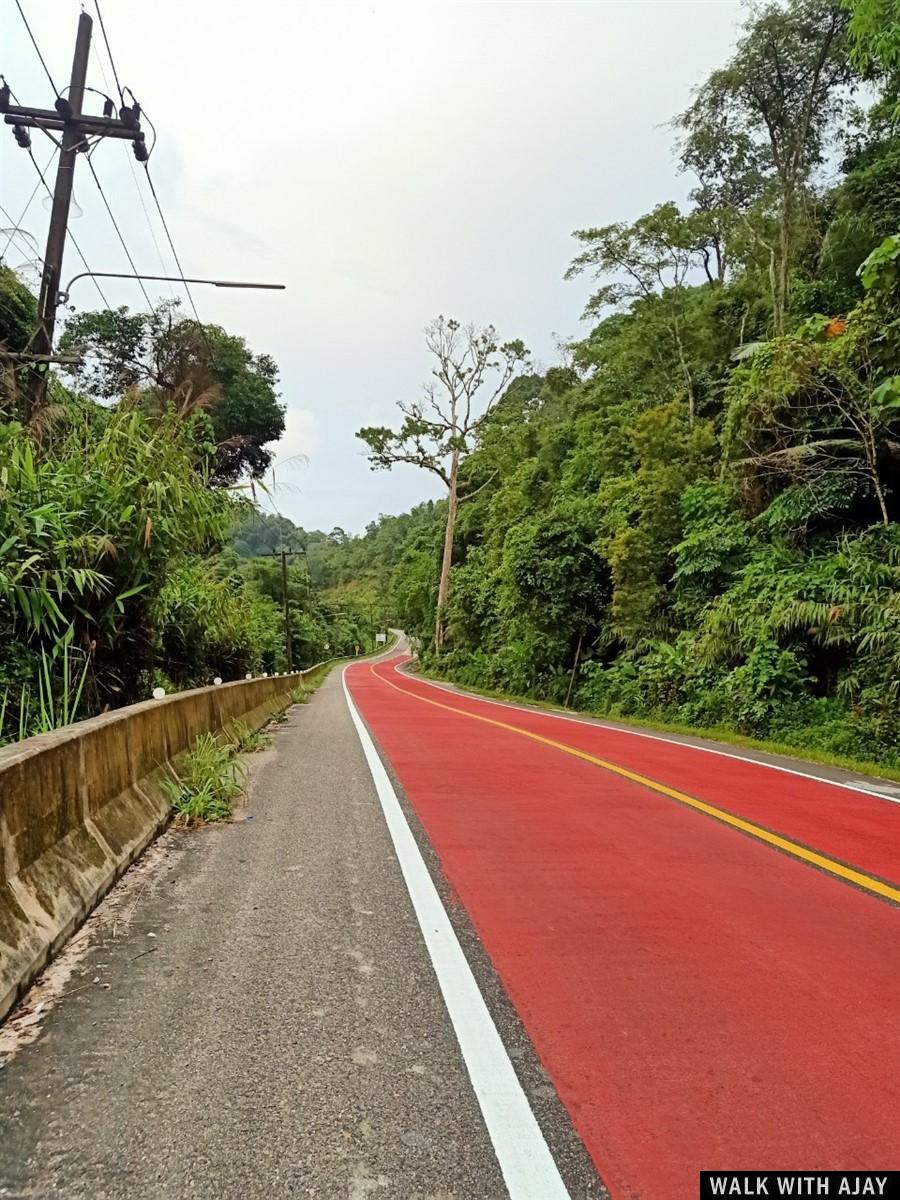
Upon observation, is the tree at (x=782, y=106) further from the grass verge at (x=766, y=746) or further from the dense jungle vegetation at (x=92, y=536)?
the dense jungle vegetation at (x=92, y=536)

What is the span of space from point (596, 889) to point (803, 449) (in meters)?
13.2

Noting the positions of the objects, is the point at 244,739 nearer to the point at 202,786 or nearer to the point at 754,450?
the point at 202,786

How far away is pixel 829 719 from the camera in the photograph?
13430mm

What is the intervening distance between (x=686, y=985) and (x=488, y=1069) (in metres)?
1.07

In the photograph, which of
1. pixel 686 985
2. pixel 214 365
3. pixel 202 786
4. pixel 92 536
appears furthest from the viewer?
pixel 214 365

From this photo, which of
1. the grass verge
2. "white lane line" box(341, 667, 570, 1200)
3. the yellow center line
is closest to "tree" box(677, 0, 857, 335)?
the grass verge

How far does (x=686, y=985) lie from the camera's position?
334 cm

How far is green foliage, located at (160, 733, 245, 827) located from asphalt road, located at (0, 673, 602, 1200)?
158cm

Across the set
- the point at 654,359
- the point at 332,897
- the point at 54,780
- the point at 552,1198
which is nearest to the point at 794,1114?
the point at 552,1198

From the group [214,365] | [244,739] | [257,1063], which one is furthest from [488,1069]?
[214,365]

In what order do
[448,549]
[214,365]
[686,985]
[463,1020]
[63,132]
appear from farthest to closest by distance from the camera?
[448,549], [214,365], [63,132], [686,985], [463,1020]

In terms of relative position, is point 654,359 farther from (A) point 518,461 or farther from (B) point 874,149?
(A) point 518,461

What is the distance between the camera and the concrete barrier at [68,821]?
10.9 ft

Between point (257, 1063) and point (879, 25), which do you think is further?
point (879, 25)
